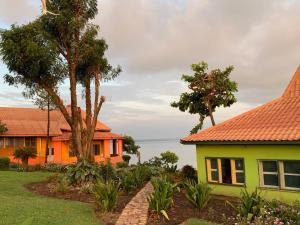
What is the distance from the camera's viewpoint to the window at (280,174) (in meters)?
14.5

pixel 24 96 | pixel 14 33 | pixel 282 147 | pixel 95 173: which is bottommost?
pixel 95 173

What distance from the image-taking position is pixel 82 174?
18.0 meters

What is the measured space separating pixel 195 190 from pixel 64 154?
26.7 m

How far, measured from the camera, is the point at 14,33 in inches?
787

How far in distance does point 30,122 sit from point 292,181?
32.6m

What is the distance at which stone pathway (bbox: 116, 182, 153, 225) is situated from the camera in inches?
455

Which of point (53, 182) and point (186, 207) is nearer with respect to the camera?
point (186, 207)

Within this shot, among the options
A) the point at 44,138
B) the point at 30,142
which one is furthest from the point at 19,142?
the point at 44,138

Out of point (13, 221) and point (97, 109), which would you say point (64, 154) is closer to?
point (97, 109)

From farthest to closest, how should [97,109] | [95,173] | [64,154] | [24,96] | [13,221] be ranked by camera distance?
[64,154], [24,96], [97,109], [95,173], [13,221]

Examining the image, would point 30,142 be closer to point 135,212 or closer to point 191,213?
point 135,212

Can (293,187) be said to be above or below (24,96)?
below

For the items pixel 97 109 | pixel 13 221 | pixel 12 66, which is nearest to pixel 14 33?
pixel 12 66

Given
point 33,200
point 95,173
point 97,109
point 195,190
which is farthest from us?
point 97,109
